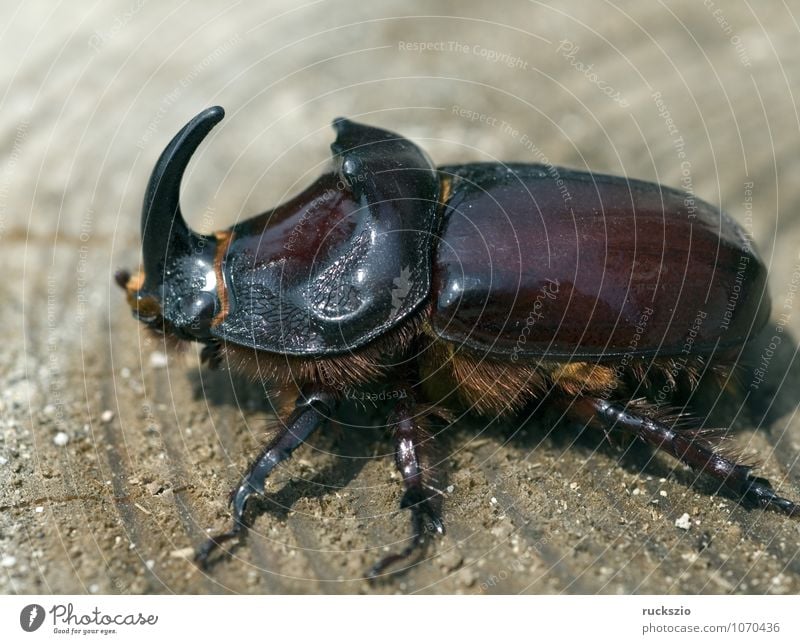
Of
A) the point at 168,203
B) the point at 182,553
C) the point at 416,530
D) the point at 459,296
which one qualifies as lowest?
the point at 182,553

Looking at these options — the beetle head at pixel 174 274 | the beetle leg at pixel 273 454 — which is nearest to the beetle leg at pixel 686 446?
the beetle leg at pixel 273 454

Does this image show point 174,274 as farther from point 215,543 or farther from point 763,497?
point 763,497

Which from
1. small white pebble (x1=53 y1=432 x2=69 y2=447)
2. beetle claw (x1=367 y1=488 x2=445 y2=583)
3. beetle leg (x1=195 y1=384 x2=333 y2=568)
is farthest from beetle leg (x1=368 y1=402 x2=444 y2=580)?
small white pebble (x1=53 y1=432 x2=69 y2=447)

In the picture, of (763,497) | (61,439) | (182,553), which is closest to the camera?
(182,553)

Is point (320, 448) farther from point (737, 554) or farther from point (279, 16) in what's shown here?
point (279, 16)

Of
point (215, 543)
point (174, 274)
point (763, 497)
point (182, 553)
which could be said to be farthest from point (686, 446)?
point (174, 274)
